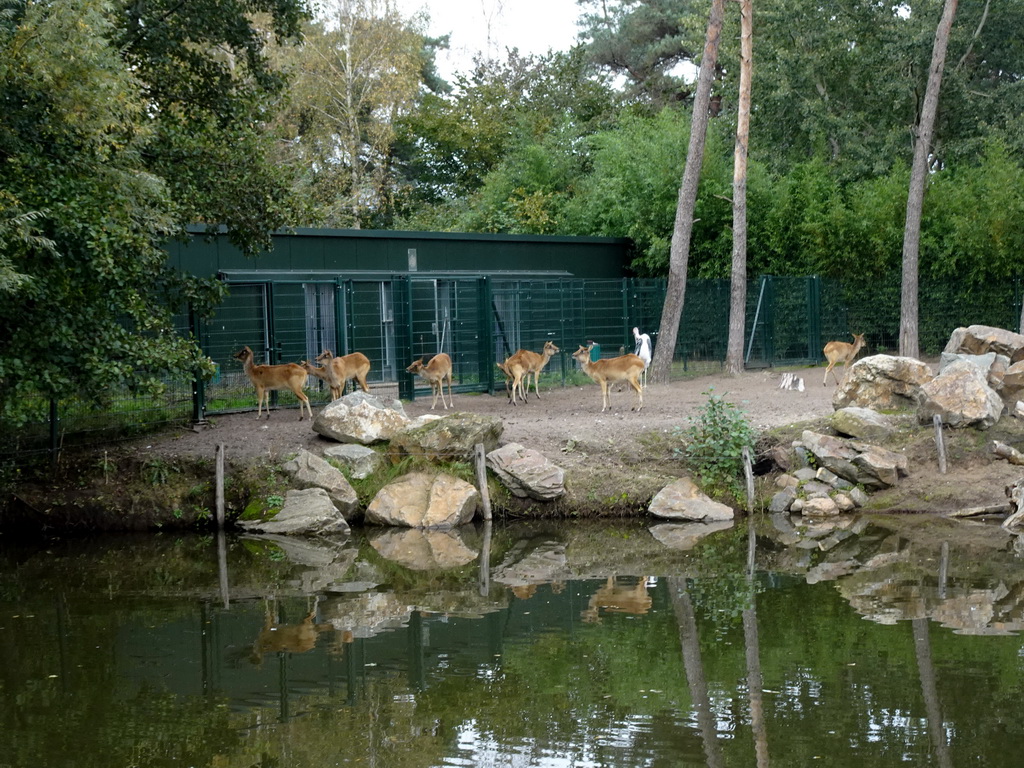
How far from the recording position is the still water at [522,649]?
6895mm

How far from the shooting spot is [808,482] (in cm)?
1413

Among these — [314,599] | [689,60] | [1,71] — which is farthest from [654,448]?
[689,60]

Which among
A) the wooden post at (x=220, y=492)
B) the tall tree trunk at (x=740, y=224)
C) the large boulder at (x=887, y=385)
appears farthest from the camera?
the tall tree trunk at (x=740, y=224)

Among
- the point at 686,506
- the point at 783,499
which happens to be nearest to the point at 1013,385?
the point at 783,499

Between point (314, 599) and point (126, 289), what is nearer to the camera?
point (314, 599)

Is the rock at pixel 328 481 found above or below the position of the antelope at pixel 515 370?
below

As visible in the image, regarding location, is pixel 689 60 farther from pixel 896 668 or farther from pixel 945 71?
pixel 896 668

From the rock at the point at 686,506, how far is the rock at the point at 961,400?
9.46 feet

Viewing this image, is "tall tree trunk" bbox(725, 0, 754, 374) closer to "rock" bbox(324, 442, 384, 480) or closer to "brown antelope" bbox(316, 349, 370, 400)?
"brown antelope" bbox(316, 349, 370, 400)

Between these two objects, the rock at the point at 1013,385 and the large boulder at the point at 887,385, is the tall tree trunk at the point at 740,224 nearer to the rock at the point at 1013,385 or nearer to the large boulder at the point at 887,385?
the large boulder at the point at 887,385

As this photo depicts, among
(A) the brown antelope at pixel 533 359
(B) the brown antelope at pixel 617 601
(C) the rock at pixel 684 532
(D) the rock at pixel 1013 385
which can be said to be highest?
(A) the brown antelope at pixel 533 359

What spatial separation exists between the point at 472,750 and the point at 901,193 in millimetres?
21165

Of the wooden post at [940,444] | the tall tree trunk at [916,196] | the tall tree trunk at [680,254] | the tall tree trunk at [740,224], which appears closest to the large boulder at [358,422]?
the wooden post at [940,444]

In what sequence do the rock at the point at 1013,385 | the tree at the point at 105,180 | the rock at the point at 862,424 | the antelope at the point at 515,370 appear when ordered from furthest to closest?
the antelope at the point at 515,370 < the rock at the point at 1013,385 < the rock at the point at 862,424 < the tree at the point at 105,180
